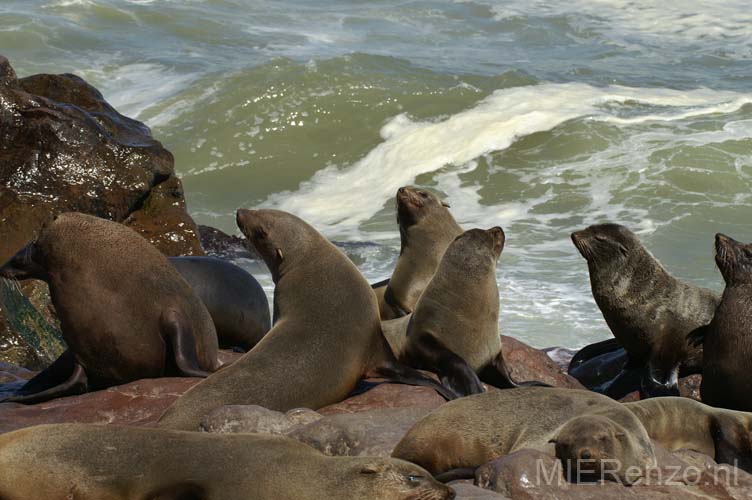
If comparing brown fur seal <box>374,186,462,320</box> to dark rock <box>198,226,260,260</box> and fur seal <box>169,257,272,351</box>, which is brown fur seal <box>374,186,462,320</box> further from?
dark rock <box>198,226,260,260</box>

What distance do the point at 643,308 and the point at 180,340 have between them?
3118mm

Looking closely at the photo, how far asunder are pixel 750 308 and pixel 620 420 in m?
2.38

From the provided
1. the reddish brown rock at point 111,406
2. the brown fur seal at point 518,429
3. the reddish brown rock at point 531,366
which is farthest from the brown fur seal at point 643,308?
the reddish brown rock at point 111,406

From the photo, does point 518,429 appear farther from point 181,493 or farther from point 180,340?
point 180,340

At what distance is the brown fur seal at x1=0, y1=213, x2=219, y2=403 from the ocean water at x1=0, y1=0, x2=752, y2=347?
19.8ft

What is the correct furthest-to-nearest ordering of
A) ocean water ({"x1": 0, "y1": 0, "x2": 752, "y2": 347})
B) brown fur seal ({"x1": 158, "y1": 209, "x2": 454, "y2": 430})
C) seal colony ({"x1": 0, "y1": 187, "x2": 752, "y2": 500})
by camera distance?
ocean water ({"x1": 0, "y1": 0, "x2": 752, "y2": 347}) < brown fur seal ({"x1": 158, "y1": 209, "x2": 454, "y2": 430}) < seal colony ({"x1": 0, "y1": 187, "x2": 752, "y2": 500})

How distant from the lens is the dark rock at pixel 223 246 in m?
13.6

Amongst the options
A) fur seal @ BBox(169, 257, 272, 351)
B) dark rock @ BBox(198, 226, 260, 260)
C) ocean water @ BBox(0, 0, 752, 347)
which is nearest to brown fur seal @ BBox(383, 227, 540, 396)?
fur seal @ BBox(169, 257, 272, 351)

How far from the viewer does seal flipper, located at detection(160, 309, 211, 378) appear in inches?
255

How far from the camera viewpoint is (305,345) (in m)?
6.17

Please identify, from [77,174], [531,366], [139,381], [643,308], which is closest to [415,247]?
[531,366]

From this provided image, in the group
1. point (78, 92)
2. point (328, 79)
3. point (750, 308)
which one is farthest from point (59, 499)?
point (328, 79)

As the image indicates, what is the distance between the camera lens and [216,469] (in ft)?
13.1

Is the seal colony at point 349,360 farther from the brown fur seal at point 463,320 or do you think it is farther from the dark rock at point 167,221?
the dark rock at point 167,221
